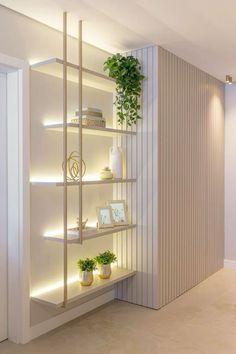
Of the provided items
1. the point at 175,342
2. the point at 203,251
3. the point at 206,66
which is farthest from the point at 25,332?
the point at 206,66

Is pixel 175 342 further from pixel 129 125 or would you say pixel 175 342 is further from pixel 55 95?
pixel 55 95

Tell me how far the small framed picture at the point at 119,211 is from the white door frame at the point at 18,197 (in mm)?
901

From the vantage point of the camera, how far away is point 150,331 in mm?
2795

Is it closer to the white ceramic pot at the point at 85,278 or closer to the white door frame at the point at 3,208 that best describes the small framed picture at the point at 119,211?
the white ceramic pot at the point at 85,278

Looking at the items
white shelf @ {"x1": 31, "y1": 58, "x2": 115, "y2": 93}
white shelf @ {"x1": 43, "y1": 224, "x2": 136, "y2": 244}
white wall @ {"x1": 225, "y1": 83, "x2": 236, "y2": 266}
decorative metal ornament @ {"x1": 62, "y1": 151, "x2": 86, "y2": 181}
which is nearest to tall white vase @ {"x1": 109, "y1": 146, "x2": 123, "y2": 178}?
decorative metal ornament @ {"x1": 62, "y1": 151, "x2": 86, "y2": 181}

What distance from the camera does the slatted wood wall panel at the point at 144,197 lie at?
3.23 m

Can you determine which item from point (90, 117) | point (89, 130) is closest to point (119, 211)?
point (89, 130)

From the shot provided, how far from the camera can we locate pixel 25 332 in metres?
2.64

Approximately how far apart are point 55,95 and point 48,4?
0.68 m

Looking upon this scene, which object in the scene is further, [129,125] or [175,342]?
[129,125]

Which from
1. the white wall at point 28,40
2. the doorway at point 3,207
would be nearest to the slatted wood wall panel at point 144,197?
the white wall at point 28,40

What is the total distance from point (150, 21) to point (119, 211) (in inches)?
63.8

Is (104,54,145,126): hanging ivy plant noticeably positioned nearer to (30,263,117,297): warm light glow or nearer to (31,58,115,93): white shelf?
(31,58,115,93): white shelf

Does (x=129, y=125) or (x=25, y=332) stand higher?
(x=129, y=125)
